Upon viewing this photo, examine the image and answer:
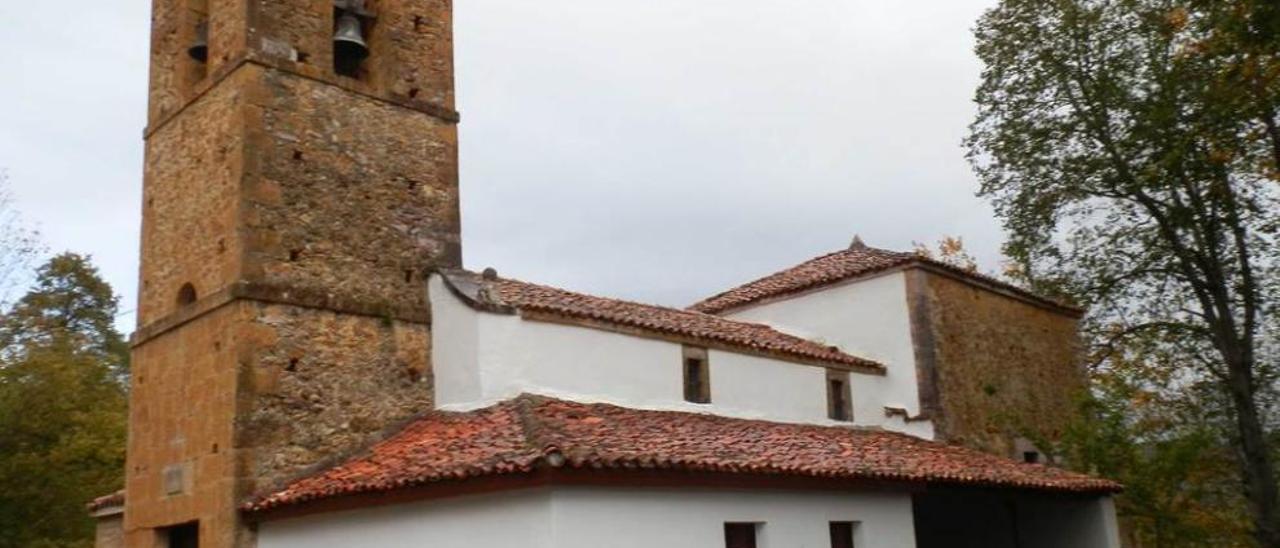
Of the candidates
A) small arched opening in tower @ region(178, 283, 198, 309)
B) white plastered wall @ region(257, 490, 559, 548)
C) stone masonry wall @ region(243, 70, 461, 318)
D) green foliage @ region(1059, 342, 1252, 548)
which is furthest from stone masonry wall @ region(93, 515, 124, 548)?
green foliage @ region(1059, 342, 1252, 548)

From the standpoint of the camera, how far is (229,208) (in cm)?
1314

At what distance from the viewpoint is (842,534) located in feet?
43.3

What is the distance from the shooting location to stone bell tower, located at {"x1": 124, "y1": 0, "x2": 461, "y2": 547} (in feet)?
41.6

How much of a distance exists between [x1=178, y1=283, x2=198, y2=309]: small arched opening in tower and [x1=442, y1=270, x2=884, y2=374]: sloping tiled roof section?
3001mm

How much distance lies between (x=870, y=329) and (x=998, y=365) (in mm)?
2486

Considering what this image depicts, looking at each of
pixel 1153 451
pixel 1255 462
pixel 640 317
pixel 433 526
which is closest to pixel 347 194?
pixel 640 317

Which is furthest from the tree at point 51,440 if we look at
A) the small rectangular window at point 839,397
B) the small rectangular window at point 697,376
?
the small rectangular window at point 839,397

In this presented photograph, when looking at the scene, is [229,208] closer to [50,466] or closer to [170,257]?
[170,257]

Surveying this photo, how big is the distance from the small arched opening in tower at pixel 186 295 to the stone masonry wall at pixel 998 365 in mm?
10796

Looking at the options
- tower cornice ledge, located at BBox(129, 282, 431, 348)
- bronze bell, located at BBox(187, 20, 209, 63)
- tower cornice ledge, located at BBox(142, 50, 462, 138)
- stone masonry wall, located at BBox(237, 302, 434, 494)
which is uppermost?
bronze bell, located at BBox(187, 20, 209, 63)

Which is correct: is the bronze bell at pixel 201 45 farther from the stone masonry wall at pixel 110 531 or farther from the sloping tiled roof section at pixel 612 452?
the stone masonry wall at pixel 110 531

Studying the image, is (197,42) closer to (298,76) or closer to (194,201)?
(298,76)

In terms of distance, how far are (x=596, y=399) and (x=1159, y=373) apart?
1186 cm

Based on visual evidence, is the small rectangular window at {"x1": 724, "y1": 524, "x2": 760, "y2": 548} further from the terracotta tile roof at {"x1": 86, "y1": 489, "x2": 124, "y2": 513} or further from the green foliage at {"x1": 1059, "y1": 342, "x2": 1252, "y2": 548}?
the terracotta tile roof at {"x1": 86, "y1": 489, "x2": 124, "y2": 513}
